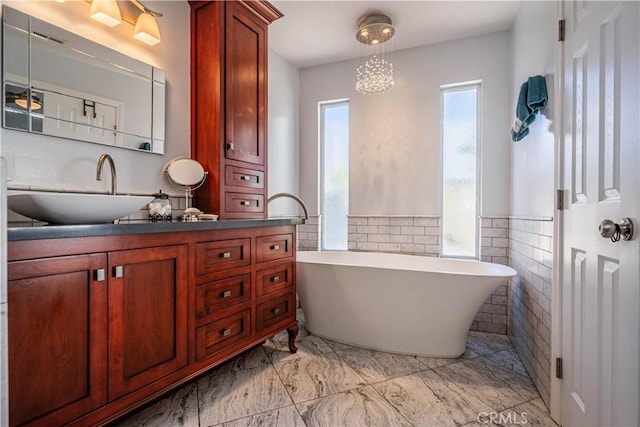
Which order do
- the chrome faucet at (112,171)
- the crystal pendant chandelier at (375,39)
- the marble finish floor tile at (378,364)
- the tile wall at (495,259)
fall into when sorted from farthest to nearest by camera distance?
the tile wall at (495,259) < the crystal pendant chandelier at (375,39) < the marble finish floor tile at (378,364) < the chrome faucet at (112,171)

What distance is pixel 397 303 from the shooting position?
90.6 inches

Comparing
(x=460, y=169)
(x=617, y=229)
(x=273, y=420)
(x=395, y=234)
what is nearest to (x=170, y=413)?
(x=273, y=420)

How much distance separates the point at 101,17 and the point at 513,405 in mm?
3109

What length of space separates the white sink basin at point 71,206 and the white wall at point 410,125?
7.89 ft

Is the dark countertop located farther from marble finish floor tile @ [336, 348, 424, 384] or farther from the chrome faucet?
marble finish floor tile @ [336, 348, 424, 384]

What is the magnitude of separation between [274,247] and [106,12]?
165 centimetres

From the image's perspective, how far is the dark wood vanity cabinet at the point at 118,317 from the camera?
1.04 m

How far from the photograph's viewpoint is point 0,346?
0.78 meters

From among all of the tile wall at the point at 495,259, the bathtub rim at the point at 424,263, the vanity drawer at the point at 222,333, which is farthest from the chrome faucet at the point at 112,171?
the tile wall at the point at 495,259

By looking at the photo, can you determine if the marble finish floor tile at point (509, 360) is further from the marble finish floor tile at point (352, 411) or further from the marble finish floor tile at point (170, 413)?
the marble finish floor tile at point (170, 413)

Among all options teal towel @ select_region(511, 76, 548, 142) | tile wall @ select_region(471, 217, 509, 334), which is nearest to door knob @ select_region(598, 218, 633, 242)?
teal towel @ select_region(511, 76, 548, 142)

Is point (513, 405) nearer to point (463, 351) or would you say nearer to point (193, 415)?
point (463, 351)

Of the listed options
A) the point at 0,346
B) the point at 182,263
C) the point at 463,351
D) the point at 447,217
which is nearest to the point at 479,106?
the point at 447,217

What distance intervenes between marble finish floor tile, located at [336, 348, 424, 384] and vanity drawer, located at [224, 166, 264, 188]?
1456 mm
